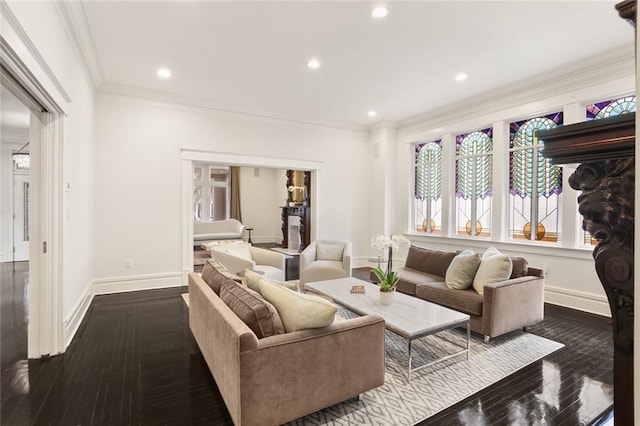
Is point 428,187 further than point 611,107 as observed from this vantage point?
Yes

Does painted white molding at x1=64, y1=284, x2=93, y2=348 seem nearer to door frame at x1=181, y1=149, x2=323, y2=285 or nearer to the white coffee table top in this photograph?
door frame at x1=181, y1=149, x2=323, y2=285

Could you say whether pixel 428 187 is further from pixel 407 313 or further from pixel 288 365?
pixel 288 365

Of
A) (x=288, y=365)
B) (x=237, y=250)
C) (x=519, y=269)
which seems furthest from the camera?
(x=237, y=250)

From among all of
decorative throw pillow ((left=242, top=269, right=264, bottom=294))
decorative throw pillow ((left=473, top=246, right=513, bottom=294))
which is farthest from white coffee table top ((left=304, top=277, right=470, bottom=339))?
decorative throw pillow ((left=242, top=269, right=264, bottom=294))

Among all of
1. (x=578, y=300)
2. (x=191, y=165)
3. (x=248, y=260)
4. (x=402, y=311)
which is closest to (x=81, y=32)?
(x=191, y=165)

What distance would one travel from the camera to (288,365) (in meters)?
1.74

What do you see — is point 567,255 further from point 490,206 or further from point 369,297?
point 369,297

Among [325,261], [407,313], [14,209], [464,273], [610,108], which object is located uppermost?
[610,108]

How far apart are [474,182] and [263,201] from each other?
290 inches

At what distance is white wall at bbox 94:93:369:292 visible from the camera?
4609 mm

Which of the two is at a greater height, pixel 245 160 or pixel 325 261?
pixel 245 160

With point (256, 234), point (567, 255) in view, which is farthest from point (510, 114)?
point (256, 234)

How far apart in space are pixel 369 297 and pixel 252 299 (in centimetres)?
159

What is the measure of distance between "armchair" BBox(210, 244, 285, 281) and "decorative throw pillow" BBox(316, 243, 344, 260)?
76 cm
